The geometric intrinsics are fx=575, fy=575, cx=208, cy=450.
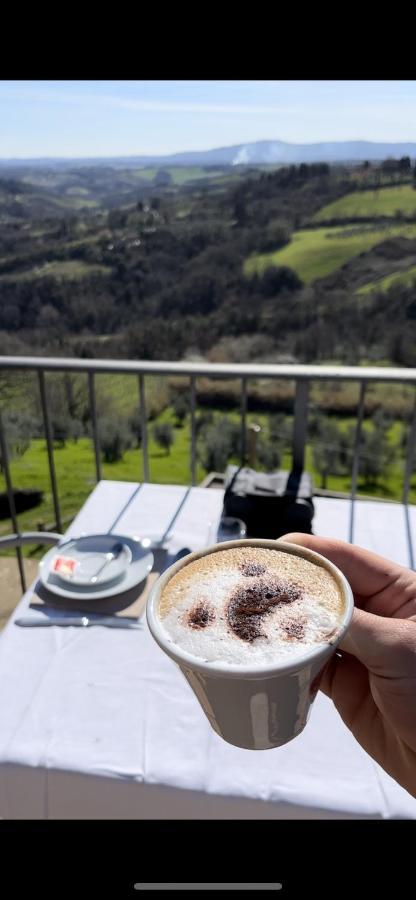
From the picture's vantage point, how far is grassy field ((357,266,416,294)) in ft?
53.5

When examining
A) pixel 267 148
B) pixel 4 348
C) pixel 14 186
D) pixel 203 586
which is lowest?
pixel 4 348

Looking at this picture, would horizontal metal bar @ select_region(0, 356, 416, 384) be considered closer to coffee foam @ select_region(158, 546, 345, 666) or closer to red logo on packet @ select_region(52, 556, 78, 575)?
red logo on packet @ select_region(52, 556, 78, 575)

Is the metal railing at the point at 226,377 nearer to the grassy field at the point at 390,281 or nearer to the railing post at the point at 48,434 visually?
the railing post at the point at 48,434

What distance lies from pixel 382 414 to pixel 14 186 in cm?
2053

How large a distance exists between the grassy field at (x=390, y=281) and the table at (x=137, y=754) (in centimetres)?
1666

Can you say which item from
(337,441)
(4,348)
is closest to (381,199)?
(337,441)

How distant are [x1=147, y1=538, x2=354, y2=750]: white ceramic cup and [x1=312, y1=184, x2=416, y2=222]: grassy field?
17375 mm

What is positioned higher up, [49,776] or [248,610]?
[248,610]

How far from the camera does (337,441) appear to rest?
81.3ft

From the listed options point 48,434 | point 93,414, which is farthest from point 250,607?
point 48,434
